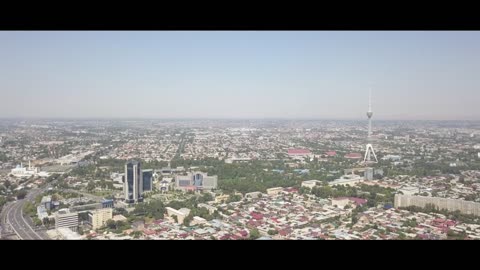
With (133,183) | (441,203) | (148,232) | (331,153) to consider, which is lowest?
(148,232)

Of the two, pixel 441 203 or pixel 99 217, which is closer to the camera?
pixel 99 217

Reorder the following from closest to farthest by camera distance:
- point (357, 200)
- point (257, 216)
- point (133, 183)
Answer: point (257, 216) → point (357, 200) → point (133, 183)

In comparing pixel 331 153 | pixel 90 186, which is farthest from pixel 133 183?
pixel 331 153

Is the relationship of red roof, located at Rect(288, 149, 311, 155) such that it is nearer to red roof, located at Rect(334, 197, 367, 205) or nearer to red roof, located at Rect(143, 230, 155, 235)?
red roof, located at Rect(334, 197, 367, 205)

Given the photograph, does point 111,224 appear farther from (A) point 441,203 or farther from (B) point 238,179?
(A) point 441,203

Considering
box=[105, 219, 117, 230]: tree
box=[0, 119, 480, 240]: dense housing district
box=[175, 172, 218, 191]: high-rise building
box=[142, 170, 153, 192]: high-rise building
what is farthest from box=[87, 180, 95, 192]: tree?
box=[105, 219, 117, 230]: tree
